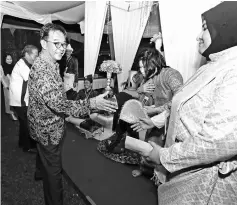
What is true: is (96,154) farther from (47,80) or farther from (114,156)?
(47,80)

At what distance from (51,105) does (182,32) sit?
245cm

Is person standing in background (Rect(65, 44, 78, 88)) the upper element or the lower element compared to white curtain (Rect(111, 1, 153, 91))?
lower

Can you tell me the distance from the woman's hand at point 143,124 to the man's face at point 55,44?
0.90 m

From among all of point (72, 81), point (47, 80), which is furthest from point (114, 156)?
point (72, 81)

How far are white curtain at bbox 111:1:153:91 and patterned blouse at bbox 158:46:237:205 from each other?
3.45 m

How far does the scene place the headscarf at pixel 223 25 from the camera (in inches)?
36.2

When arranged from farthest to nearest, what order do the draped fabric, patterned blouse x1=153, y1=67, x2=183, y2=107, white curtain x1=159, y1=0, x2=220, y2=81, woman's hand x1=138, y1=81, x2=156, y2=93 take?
the draped fabric
white curtain x1=159, y1=0, x2=220, y2=81
woman's hand x1=138, y1=81, x2=156, y2=93
patterned blouse x1=153, y1=67, x2=183, y2=107

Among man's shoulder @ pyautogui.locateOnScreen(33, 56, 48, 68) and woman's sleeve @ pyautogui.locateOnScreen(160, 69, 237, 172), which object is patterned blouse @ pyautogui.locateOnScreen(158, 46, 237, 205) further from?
man's shoulder @ pyautogui.locateOnScreen(33, 56, 48, 68)

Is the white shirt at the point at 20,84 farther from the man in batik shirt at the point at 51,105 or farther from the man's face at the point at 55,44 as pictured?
the man's face at the point at 55,44

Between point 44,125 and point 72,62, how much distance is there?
186 inches

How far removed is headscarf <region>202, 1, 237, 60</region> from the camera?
921 millimetres

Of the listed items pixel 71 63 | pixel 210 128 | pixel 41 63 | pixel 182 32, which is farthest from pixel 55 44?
pixel 71 63

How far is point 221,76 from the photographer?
0.88m

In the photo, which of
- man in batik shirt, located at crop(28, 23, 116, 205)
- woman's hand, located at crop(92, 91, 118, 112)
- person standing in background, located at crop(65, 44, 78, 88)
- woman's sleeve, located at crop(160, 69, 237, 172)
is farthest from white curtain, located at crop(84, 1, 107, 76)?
woman's sleeve, located at crop(160, 69, 237, 172)
